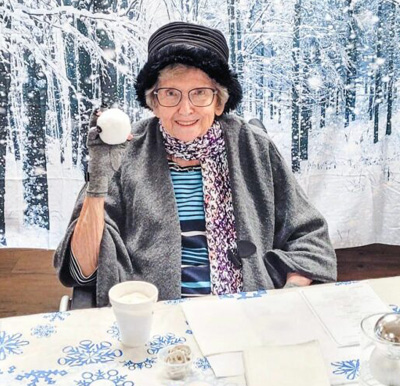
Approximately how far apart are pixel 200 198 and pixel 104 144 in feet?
1.31

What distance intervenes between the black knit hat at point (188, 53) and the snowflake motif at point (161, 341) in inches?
28.0

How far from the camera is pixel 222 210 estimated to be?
1.65 metres

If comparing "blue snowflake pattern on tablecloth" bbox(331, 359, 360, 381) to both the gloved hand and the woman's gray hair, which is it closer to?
the gloved hand

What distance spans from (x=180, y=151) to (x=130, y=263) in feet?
1.07

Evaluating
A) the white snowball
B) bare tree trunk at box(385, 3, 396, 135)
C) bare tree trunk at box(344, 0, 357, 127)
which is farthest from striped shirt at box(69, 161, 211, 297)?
bare tree trunk at box(385, 3, 396, 135)

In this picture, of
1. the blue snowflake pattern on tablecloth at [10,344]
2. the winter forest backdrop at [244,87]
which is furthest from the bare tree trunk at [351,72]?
the blue snowflake pattern on tablecloth at [10,344]

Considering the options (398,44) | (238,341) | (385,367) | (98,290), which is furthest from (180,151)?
(398,44)

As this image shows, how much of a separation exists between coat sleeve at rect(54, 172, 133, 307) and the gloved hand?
0.12 m

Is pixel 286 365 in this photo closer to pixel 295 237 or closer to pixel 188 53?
pixel 295 237

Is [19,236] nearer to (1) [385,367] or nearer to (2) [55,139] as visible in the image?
(2) [55,139]

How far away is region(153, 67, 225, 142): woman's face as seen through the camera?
5.17 ft

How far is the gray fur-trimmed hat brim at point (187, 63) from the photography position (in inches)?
60.5

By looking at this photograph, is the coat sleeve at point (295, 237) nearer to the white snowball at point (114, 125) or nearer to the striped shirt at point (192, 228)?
the striped shirt at point (192, 228)

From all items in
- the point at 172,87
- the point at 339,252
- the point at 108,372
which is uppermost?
the point at 172,87
